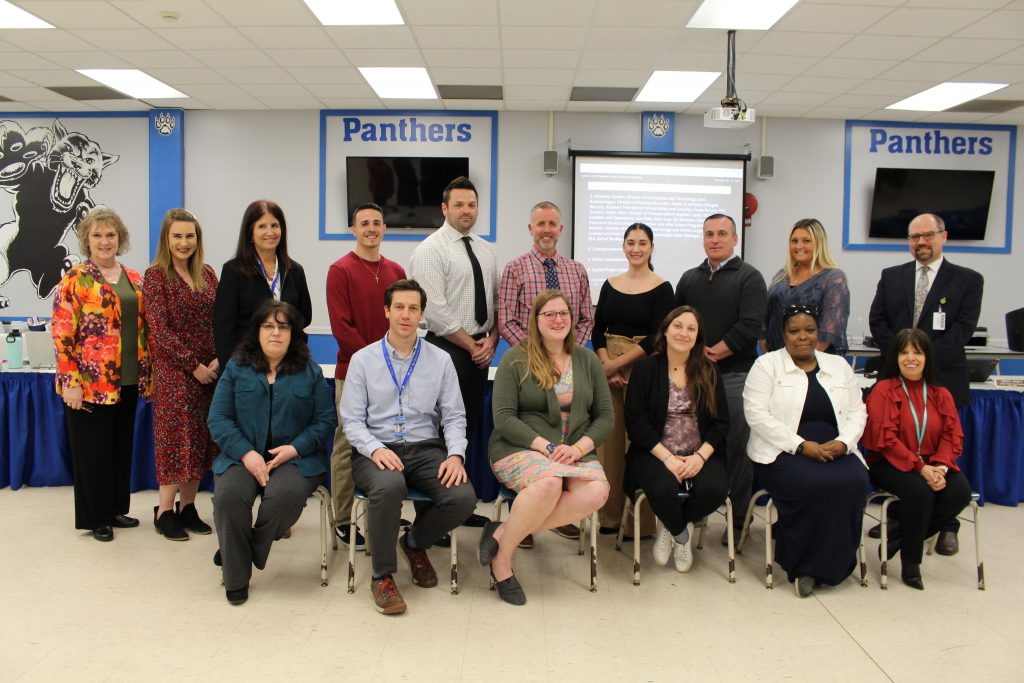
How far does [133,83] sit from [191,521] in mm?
4370

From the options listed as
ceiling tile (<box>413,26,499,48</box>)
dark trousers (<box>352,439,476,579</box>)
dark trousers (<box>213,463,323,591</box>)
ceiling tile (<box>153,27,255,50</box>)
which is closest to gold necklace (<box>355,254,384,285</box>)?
dark trousers (<box>352,439,476,579</box>)

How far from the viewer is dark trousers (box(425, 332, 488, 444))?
334 cm

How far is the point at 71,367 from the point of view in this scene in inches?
129

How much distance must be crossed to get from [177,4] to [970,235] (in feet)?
23.6

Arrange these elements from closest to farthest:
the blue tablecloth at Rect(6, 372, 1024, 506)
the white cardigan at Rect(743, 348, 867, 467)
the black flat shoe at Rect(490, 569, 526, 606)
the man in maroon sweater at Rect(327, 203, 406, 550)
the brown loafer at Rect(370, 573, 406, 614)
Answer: the brown loafer at Rect(370, 573, 406, 614) → the black flat shoe at Rect(490, 569, 526, 606) → the white cardigan at Rect(743, 348, 867, 467) → the man in maroon sweater at Rect(327, 203, 406, 550) → the blue tablecloth at Rect(6, 372, 1024, 506)

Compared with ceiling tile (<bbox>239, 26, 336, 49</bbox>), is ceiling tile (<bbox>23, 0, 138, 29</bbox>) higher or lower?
lower

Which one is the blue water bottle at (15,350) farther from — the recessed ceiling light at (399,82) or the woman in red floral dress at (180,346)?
the recessed ceiling light at (399,82)

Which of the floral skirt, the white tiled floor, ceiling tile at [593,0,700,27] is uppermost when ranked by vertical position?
ceiling tile at [593,0,700,27]

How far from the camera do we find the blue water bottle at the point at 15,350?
13.8ft

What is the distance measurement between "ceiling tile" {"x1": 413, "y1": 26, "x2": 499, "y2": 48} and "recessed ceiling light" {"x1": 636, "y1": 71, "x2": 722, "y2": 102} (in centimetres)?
149

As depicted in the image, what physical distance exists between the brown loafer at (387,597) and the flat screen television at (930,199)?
6235mm

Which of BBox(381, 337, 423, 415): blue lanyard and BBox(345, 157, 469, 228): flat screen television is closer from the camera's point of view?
BBox(381, 337, 423, 415): blue lanyard

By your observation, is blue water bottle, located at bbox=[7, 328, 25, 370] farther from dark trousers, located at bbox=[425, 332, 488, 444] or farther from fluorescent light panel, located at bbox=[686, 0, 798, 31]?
fluorescent light panel, located at bbox=[686, 0, 798, 31]

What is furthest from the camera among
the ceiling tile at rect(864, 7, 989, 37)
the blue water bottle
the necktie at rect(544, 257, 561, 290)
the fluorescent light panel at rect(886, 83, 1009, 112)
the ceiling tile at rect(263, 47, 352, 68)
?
the fluorescent light panel at rect(886, 83, 1009, 112)
